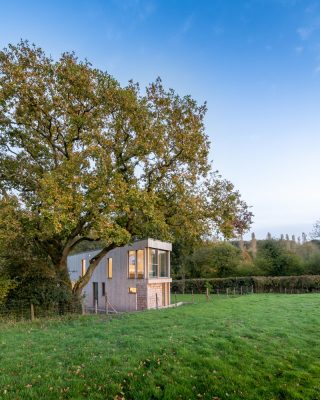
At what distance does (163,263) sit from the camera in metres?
27.1

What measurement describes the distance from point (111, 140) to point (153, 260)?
11597 millimetres

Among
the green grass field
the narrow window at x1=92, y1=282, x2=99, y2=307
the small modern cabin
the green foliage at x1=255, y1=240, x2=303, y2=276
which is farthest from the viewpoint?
the green foliage at x1=255, y1=240, x2=303, y2=276

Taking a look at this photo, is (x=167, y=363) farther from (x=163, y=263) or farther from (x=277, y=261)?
(x=277, y=261)

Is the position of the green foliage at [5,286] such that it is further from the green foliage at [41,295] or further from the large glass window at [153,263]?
the large glass window at [153,263]

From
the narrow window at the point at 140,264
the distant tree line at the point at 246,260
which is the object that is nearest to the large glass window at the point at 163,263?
the narrow window at the point at 140,264

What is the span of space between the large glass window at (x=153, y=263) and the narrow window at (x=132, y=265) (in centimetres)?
130

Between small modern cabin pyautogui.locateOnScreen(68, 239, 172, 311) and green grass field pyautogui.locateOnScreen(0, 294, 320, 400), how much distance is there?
1281cm

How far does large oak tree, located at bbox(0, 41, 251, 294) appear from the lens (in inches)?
603

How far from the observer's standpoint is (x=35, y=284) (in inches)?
704

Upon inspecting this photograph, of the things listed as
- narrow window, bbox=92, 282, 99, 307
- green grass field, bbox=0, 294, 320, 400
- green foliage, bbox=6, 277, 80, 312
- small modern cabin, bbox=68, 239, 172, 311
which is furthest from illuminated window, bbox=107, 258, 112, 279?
green grass field, bbox=0, 294, 320, 400

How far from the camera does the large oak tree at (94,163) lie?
50.2 feet

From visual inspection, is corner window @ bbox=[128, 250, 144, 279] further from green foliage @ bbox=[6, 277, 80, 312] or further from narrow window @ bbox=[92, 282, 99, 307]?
green foliage @ bbox=[6, 277, 80, 312]

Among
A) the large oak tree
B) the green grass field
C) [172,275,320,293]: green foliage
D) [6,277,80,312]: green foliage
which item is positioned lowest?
[172,275,320,293]: green foliage

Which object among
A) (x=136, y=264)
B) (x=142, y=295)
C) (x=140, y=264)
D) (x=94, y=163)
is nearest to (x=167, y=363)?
(x=94, y=163)
